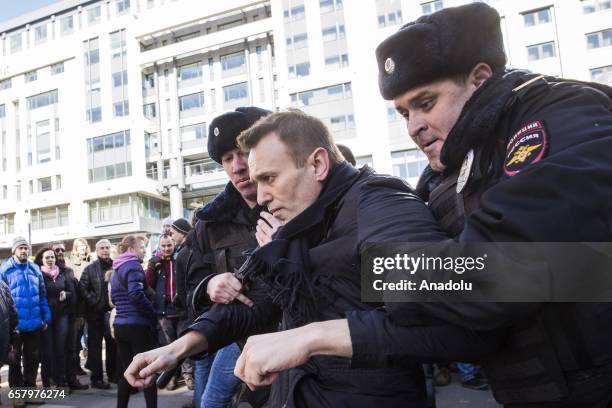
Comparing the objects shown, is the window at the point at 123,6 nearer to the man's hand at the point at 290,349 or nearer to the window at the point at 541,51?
the window at the point at 541,51

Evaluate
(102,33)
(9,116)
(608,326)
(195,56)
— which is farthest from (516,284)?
(9,116)

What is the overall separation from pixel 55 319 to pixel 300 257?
631 centimetres

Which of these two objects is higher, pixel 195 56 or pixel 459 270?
pixel 195 56

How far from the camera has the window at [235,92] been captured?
31.0 metres

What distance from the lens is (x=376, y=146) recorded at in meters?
23.6

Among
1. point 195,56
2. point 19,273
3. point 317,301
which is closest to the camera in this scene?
point 317,301

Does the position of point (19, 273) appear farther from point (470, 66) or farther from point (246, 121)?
point (470, 66)

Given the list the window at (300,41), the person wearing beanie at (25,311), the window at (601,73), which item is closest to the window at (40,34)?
the window at (300,41)

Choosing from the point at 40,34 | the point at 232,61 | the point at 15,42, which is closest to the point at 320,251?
the point at 232,61

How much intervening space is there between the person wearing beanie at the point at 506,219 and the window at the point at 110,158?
31991mm

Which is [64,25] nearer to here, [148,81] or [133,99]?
[148,81]

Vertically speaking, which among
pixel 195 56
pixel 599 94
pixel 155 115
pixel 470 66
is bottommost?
pixel 599 94

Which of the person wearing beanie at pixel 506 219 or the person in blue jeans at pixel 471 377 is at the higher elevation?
the person wearing beanie at pixel 506 219

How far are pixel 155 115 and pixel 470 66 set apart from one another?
33832 millimetres
